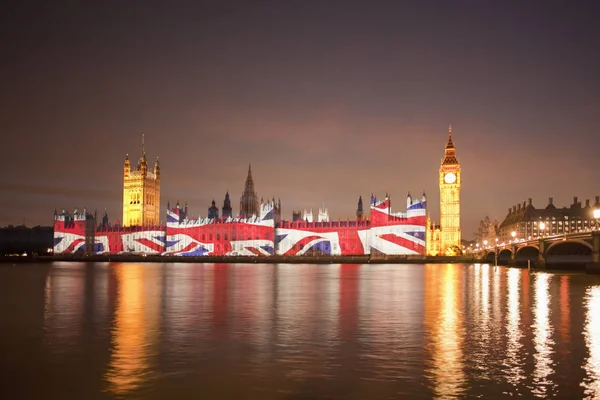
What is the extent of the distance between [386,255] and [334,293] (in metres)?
88.2

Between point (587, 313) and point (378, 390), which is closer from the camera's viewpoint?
point (378, 390)

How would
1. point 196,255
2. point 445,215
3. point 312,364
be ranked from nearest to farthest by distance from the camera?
point 312,364 → point 445,215 → point 196,255

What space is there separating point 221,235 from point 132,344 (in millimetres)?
128671

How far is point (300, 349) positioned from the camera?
1970cm

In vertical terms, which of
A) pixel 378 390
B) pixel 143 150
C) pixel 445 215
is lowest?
pixel 378 390

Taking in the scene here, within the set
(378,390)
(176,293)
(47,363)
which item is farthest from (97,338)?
(176,293)

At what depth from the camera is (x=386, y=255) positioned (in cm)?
12838

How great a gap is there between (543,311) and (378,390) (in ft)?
60.3

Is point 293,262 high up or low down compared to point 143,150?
down

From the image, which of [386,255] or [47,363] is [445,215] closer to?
[386,255]

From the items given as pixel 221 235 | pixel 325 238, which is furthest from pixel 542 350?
pixel 221 235

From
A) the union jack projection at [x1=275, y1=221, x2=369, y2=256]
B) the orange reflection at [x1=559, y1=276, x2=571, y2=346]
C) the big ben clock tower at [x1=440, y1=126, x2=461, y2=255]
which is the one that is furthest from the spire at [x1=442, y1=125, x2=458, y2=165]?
the orange reflection at [x1=559, y1=276, x2=571, y2=346]

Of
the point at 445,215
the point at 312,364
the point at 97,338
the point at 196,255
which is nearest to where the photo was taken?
the point at 312,364

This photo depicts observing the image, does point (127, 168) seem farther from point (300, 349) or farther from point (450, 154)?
point (300, 349)
